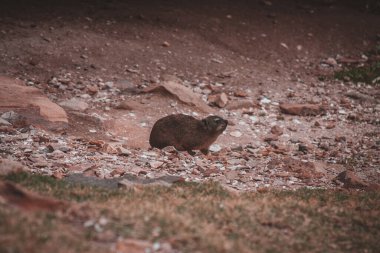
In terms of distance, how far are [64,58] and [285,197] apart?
367 inches

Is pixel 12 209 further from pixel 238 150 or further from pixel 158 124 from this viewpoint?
pixel 238 150

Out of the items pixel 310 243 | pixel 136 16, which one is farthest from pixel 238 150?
pixel 136 16

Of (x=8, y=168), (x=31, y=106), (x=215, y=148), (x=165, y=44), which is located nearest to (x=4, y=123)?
(x=31, y=106)

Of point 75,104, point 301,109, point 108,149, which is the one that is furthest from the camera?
point 301,109

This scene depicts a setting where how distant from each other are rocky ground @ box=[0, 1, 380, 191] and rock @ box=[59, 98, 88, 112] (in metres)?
0.06

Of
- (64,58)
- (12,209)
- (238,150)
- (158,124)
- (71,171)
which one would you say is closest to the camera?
(12,209)

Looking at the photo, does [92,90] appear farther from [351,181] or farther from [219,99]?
[351,181]

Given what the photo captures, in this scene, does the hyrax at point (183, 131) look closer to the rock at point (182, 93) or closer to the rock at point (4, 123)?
the rock at point (182, 93)

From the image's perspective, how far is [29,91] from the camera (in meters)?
11.2

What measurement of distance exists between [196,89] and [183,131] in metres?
3.93

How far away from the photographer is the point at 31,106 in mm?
10562

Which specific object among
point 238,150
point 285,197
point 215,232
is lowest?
point 238,150

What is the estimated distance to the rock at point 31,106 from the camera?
10336mm

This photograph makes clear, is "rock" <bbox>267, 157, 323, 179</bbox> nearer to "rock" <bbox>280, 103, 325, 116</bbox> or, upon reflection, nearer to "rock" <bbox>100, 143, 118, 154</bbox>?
"rock" <bbox>100, 143, 118, 154</bbox>
